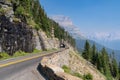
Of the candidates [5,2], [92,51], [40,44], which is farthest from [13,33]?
[92,51]

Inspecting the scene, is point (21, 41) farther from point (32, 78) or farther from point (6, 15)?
point (32, 78)

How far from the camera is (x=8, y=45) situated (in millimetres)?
44500

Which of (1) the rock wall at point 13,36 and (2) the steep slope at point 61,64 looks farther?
(1) the rock wall at point 13,36

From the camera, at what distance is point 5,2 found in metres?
49.6

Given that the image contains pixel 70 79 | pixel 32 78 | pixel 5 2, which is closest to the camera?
pixel 70 79

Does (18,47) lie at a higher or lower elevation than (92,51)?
higher

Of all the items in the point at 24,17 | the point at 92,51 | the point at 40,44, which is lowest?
the point at 92,51

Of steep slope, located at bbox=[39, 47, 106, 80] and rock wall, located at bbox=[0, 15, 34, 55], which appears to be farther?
rock wall, located at bbox=[0, 15, 34, 55]

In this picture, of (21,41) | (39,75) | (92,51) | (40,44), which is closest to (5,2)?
(21,41)

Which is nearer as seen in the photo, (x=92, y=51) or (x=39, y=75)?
(x=39, y=75)

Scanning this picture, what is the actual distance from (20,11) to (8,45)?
42.9 feet

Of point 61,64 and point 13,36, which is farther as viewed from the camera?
point 13,36

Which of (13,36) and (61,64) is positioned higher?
(13,36)

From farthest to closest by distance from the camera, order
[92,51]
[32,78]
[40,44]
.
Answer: [92,51], [40,44], [32,78]
